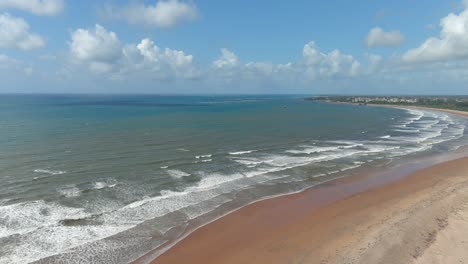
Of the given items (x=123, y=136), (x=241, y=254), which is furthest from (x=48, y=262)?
(x=123, y=136)

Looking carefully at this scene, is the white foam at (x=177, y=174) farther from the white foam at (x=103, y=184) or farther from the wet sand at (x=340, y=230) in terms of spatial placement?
the wet sand at (x=340, y=230)

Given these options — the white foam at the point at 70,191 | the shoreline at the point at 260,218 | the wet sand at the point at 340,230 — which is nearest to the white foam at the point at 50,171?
the white foam at the point at 70,191

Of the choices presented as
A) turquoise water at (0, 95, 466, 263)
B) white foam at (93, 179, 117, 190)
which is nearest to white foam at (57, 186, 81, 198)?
turquoise water at (0, 95, 466, 263)

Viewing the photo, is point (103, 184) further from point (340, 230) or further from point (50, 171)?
point (340, 230)

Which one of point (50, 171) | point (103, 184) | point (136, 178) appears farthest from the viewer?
point (50, 171)

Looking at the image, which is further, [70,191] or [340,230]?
[70,191]

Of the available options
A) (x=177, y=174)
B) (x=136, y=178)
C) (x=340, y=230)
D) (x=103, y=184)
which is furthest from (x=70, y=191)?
(x=340, y=230)

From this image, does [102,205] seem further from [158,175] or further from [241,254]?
[241,254]

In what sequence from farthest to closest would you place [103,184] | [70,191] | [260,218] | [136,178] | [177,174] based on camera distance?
1. [177,174]
2. [136,178]
3. [103,184]
4. [70,191]
5. [260,218]

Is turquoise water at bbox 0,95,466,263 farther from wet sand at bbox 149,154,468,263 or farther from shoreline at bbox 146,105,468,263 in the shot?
wet sand at bbox 149,154,468,263
